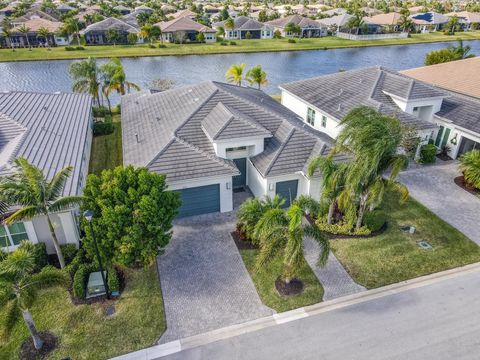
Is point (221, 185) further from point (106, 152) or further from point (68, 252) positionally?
point (106, 152)

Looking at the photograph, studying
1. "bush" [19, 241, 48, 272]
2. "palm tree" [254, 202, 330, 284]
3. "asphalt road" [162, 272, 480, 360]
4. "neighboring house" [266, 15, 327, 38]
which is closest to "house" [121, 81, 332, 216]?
"palm tree" [254, 202, 330, 284]

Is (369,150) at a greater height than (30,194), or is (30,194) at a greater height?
(369,150)

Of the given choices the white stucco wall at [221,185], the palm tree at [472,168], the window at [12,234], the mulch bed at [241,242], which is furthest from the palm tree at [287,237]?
the palm tree at [472,168]

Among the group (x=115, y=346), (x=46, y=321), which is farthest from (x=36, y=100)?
(x=115, y=346)

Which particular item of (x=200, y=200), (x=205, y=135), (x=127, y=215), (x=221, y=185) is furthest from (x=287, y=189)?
(x=127, y=215)

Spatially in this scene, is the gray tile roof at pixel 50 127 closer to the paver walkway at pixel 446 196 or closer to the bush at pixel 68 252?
the bush at pixel 68 252

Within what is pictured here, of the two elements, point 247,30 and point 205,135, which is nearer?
point 205,135
